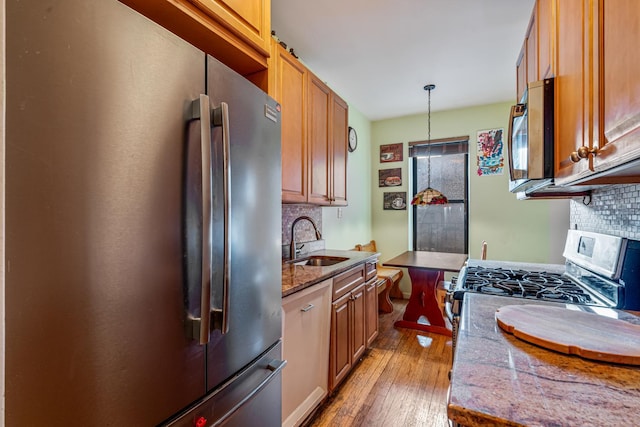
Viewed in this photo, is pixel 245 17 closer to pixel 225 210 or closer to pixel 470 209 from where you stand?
pixel 225 210

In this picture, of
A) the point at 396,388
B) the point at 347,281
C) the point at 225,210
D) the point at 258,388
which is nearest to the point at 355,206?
the point at 347,281

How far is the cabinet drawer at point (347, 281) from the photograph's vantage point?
1972 millimetres

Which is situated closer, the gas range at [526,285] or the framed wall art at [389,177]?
the gas range at [526,285]

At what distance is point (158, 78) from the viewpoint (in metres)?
0.74

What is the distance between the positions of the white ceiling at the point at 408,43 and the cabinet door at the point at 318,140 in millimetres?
381

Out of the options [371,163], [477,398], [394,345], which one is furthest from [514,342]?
[371,163]

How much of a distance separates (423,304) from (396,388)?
127cm

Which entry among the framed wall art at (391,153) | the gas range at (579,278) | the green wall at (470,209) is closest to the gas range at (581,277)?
the gas range at (579,278)

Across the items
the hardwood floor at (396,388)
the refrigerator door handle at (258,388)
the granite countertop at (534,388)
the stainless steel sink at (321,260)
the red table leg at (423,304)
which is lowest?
the hardwood floor at (396,388)

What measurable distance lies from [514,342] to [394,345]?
2.13 metres

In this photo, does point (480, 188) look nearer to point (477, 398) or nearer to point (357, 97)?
point (357, 97)

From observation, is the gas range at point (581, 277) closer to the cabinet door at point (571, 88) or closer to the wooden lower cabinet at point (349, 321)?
the cabinet door at point (571, 88)

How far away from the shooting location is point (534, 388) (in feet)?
2.10

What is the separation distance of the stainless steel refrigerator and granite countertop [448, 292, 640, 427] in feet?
2.11
